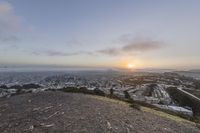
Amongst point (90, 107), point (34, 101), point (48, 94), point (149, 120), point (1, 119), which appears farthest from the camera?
point (48, 94)

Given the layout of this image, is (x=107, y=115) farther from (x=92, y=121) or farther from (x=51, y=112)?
(x=51, y=112)

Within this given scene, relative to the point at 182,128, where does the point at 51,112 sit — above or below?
above

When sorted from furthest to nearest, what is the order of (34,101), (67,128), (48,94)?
A: (48,94), (34,101), (67,128)

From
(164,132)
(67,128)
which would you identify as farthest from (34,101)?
(164,132)

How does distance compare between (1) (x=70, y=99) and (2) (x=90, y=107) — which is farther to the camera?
(1) (x=70, y=99)

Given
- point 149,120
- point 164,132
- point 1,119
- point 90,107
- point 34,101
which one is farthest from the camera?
point 34,101

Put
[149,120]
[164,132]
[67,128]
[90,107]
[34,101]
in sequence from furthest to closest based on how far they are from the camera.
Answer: [34,101] < [90,107] < [149,120] < [164,132] < [67,128]

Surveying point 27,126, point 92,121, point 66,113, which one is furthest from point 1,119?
point 92,121

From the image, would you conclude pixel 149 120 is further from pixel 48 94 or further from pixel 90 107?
pixel 48 94

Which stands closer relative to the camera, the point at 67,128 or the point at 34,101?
the point at 67,128
